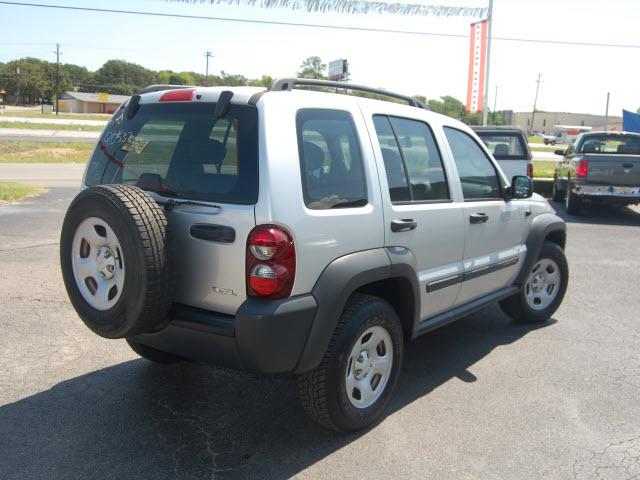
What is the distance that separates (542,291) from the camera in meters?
5.66

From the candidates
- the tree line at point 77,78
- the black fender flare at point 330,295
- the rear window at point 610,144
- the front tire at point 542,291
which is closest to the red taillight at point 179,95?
the black fender flare at point 330,295

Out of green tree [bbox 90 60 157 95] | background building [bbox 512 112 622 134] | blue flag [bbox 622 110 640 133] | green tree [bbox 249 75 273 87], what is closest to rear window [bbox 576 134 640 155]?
green tree [bbox 249 75 273 87]

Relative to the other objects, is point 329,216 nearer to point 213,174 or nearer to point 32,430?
point 213,174

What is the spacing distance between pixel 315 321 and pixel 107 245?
115 centimetres

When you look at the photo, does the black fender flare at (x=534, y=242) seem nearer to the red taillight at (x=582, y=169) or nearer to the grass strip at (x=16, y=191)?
the red taillight at (x=582, y=169)

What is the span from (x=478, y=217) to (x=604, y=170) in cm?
899

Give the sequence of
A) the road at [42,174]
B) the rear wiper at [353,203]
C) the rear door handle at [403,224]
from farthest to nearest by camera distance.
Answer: the road at [42,174], the rear door handle at [403,224], the rear wiper at [353,203]

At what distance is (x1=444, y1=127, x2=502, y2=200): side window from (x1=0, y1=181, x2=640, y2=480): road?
1299mm

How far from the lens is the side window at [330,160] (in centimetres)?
318

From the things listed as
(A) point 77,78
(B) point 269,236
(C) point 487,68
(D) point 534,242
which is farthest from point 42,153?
(A) point 77,78

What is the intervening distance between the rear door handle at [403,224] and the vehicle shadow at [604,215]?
9581 millimetres

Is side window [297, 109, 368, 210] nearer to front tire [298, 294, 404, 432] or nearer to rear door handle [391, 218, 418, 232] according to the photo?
rear door handle [391, 218, 418, 232]

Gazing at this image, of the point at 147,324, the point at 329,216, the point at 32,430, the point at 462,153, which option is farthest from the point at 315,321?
the point at 462,153

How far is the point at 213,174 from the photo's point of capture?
3.21 meters
